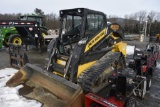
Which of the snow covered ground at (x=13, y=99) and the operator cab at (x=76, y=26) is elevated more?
the operator cab at (x=76, y=26)

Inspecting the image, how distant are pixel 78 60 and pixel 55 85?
80cm

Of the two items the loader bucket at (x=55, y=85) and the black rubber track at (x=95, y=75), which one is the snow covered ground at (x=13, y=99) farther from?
the black rubber track at (x=95, y=75)

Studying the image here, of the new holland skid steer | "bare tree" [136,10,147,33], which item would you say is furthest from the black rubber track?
"bare tree" [136,10,147,33]

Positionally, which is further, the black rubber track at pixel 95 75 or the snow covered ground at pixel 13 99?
the snow covered ground at pixel 13 99

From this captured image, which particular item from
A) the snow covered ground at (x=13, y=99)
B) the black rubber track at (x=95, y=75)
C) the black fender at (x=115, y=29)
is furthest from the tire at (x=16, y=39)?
the black rubber track at (x=95, y=75)

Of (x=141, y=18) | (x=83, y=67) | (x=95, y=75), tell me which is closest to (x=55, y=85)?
(x=83, y=67)

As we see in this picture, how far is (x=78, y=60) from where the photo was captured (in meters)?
4.52

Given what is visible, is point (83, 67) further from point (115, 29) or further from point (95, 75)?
point (115, 29)

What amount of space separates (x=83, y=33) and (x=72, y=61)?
0.81 metres

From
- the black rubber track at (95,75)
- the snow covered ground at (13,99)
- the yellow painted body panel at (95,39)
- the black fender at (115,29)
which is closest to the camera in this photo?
the black rubber track at (95,75)

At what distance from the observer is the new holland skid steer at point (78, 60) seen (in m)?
4.26

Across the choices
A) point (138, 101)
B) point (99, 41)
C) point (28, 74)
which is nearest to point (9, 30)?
point (28, 74)

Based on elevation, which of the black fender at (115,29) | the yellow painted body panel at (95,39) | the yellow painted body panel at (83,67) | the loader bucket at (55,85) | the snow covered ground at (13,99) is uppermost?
the black fender at (115,29)

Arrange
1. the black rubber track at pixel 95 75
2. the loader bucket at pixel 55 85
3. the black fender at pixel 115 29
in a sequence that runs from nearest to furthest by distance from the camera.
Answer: the loader bucket at pixel 55 85, the black rubber track at pixel 95 75, the black fender at pixel 115 29
